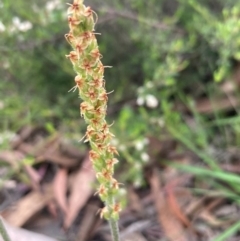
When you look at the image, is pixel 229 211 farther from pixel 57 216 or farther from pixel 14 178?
pixel 14 178

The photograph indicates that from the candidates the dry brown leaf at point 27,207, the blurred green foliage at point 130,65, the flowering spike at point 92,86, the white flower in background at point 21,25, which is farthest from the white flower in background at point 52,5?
the flowering spike at point 92,86

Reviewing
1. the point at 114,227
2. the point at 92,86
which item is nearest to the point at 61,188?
the point at 114,227

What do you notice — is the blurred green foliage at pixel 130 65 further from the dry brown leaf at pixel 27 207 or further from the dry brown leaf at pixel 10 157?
the dry brown leaf at pixel 27 207


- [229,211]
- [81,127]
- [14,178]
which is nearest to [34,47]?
[81,127]

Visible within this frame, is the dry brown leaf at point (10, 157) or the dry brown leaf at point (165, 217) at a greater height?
the dry brown leaf at point (10, 157)

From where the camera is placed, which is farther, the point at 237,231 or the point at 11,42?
the point at 11,42

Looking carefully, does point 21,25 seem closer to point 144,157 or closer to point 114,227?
point 144,157

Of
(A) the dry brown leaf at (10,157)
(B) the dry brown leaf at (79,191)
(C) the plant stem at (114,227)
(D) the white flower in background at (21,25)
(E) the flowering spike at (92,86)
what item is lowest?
(C) the plant stem at (114,227)
